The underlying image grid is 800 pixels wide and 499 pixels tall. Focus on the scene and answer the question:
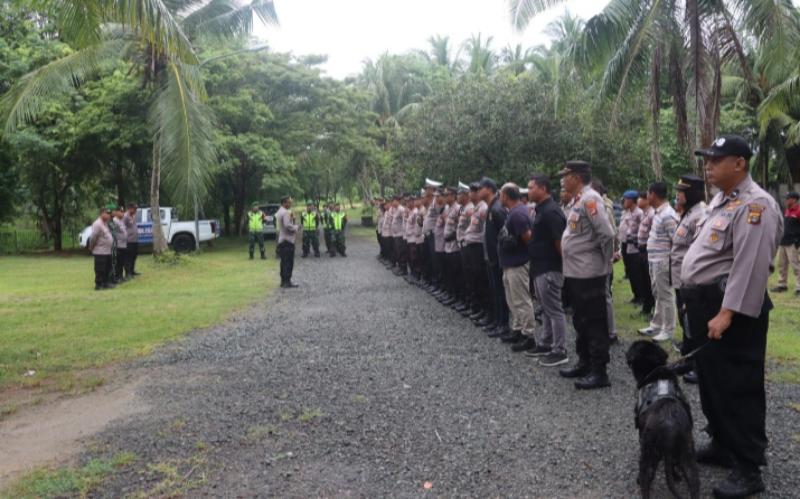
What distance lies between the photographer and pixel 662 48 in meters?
11.2

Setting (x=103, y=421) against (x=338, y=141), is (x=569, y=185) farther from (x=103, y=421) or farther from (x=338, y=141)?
(x=338, y=141)

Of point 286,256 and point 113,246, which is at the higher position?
point 113,246

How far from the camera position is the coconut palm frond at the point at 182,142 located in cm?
784

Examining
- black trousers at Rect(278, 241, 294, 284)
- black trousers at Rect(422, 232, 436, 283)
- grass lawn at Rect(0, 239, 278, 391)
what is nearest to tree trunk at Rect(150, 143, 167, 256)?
grass lawn at Rect(0, 239, 278, 391)

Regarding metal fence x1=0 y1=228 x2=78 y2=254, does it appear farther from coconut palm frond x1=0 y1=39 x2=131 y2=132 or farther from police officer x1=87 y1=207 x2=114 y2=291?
coconut palm frond x1=0 y1=39 x2=131 y2=132

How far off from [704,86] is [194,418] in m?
9.48

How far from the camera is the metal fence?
27781 mm

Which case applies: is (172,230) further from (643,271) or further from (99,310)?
(643,271)

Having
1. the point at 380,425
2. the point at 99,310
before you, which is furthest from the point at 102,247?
the point at 380,425

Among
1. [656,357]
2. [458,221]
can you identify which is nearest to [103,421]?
[656,357]

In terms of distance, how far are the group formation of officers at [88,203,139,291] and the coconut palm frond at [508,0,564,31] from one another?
916 centimetres

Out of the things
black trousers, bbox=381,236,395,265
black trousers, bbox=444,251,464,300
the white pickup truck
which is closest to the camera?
black trousers, bbox=444,251,464,300

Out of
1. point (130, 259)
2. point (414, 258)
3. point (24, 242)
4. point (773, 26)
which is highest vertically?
point (773, 26)

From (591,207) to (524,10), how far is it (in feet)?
20.8
